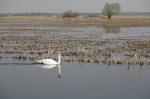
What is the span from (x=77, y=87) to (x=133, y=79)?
2435 millimetres

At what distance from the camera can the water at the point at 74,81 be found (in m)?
12.3

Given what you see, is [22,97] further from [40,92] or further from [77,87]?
[77,87]

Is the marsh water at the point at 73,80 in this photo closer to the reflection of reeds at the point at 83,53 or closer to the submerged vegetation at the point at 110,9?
the reflection of reeds at the point at 83,53

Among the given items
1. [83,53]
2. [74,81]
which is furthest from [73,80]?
[83,53]

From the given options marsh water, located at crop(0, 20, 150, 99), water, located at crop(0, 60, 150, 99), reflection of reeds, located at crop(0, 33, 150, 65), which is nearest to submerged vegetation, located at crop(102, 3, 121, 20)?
reflection of reeds, located at crop(0, 33, 150, 65)

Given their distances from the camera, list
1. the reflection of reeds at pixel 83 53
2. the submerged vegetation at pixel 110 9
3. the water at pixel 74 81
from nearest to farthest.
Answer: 1. the water at pixel 74 81
2. the reflection of reeds at pixel 83 53
3. the submerged vegetation at pixel 110 9

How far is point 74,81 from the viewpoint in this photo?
14.3m

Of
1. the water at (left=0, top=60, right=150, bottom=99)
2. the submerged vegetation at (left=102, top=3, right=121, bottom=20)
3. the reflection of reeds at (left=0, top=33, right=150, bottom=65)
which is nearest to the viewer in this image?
the water at (left=0, top=60, right=150, bottom=99)

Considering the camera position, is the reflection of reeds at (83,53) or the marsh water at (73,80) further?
the reflection of reeds at (83,53)

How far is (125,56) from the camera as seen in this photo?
19.3 meters

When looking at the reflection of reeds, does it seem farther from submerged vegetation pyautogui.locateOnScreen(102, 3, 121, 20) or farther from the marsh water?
submerged vegetation pyautogui.locateOnScreen(102, 3, 121, 20)

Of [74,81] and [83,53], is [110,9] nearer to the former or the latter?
[83,53]

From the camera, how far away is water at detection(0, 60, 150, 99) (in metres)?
12.3

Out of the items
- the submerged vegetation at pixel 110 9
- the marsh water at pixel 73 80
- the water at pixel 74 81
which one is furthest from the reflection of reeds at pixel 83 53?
the submerged vegetation at pixel 110 9
